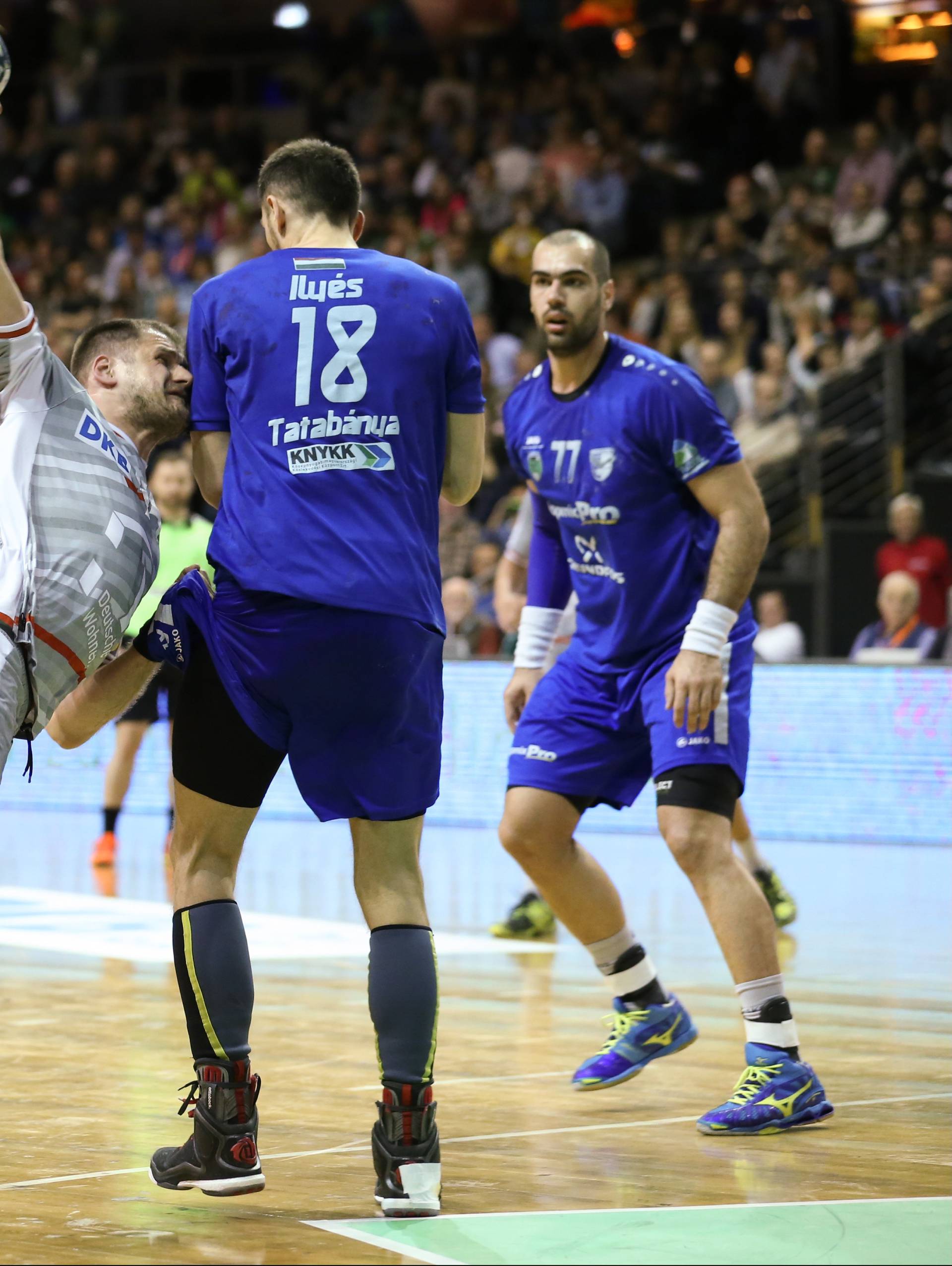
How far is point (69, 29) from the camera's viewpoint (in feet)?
78.9

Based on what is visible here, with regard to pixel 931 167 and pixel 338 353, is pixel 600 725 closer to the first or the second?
pixel 338 353

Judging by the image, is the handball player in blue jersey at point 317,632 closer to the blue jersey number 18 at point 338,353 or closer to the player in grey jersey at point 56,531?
the blue jersey number 18 at point 338,353

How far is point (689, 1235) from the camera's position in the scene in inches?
132

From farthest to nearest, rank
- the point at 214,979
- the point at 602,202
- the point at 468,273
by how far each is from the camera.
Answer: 1. the point at 602,202
2. the point at 468,273
3. the point at 214,979

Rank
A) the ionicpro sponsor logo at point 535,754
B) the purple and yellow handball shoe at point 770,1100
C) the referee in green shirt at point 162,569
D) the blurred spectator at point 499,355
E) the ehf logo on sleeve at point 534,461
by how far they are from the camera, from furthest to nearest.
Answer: the blurred spectator at point 499,355 < the referee in green shirt at point 162,569 < the ehf logo on sleeve at point 534,461 < the ionicpro sponsor logo at point 535,754 < the purple and yellow handball shoe at point 770,1100

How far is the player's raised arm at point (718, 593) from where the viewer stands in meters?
4.63

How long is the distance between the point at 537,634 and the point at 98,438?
212 centimetres

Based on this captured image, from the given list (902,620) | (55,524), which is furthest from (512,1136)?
(902,620)

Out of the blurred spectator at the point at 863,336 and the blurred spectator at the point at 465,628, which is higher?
the blurred spectator at the point at 863,336

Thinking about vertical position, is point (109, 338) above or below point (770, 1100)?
above

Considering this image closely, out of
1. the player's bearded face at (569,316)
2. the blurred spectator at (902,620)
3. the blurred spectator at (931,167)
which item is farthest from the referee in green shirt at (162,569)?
the blurred spectator at (931,167)

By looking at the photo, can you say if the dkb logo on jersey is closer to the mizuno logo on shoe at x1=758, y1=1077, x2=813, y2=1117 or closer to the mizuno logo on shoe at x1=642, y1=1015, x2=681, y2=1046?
the mizuno logo on shoe at x1=758, y1=1077, x2=813, y2=1117

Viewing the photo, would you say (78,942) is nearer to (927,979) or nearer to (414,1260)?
(927,979)

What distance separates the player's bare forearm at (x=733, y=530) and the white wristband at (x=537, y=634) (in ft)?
2.57
